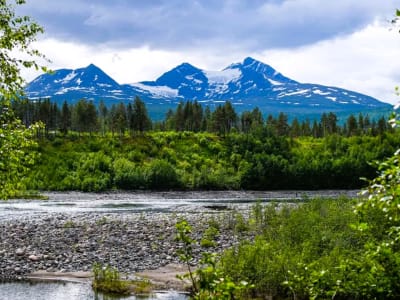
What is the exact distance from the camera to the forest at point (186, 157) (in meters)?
100

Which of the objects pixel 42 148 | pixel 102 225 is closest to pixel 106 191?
pixel 42 148

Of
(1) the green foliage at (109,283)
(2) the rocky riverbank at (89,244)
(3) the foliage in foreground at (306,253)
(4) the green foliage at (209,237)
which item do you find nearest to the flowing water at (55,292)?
(1) the green foliage at (109,283)

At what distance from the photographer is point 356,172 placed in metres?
119

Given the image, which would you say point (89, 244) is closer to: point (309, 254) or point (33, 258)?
point (33, 258)

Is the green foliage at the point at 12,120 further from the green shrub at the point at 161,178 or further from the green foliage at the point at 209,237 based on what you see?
the green shrub at the point at 161,178

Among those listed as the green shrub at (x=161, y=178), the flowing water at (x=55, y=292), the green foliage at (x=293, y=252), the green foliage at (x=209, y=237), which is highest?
→ the green foliage at (x=293, y=252)

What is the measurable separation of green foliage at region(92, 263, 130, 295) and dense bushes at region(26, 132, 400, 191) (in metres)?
72.1

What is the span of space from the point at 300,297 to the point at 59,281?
11378 millimetres

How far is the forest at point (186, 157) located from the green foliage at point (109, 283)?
7243cm

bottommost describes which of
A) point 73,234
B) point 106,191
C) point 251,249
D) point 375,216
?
point 106,191

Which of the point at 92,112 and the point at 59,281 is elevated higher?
the point at 92,112

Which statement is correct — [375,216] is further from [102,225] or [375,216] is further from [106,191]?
[106,191]

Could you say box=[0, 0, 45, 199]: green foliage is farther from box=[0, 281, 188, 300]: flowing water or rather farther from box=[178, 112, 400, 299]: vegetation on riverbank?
box=[0, 281, 188, 300]: flowing water

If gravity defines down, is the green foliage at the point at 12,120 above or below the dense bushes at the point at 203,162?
above
